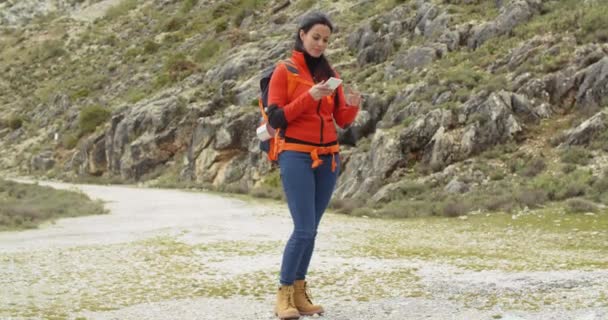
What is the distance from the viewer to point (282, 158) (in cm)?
511

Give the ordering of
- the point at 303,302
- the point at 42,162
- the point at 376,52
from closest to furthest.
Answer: the point at 303,302 → the point at 376,52 → the point at 42,162

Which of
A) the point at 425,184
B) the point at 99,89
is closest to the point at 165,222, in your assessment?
the point at 425,184

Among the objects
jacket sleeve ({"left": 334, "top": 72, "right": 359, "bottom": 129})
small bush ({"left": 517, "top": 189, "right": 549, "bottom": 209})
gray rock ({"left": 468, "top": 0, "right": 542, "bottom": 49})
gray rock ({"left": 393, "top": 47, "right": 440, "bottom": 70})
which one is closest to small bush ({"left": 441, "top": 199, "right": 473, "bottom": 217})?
small bush ({"left": 517, "top": 189, "right": 549, "bottom": 209})

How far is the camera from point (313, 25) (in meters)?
5.15

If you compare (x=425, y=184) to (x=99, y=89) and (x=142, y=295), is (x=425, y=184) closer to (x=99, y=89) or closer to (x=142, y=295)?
(x=142, y=295)

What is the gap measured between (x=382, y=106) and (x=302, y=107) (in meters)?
18.9

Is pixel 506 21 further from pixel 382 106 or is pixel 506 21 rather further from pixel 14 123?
pixel 14 123

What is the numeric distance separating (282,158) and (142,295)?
7.80 ft

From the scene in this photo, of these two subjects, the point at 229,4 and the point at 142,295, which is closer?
the point at 142,295

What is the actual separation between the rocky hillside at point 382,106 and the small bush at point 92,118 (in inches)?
4.9

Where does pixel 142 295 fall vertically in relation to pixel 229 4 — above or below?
below

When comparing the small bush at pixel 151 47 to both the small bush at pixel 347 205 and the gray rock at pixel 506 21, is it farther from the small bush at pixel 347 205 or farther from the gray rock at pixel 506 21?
the small bush at pixel 347 205

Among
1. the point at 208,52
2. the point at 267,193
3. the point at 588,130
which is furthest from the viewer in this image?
the point at 208,52

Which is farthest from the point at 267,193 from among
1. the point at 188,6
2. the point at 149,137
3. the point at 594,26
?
the point at 188,6
